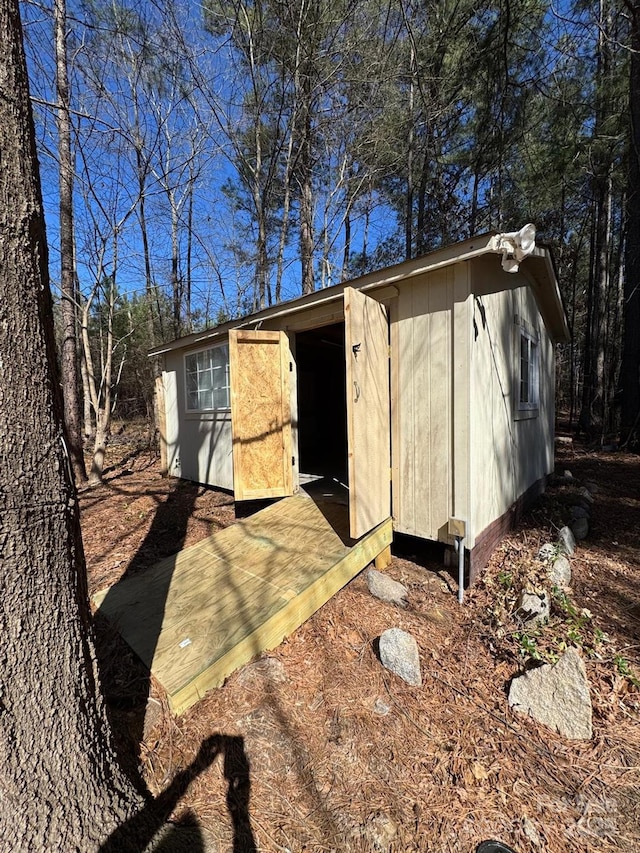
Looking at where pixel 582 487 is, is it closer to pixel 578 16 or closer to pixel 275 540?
pixel 275 540

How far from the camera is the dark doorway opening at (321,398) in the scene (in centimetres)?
729

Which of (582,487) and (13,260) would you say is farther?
(582,487)

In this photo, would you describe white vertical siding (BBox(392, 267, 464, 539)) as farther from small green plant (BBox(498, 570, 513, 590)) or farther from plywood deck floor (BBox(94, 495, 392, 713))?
small green plant (BBox(498, 570, 513, 590))

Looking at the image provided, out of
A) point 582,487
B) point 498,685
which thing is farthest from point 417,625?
point 582,487

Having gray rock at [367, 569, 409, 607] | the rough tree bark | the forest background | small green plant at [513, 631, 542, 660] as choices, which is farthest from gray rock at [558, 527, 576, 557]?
the forest background

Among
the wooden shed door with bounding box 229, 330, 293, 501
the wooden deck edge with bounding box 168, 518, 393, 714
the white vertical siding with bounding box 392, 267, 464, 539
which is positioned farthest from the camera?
the wooden shed door with bounding box 229, 330, 293, 501

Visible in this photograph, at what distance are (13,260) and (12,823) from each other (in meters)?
1.84

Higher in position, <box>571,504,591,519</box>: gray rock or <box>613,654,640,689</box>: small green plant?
<box>571,504,591,519</box>: gray rock

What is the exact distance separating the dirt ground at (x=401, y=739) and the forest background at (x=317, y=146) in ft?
16.6

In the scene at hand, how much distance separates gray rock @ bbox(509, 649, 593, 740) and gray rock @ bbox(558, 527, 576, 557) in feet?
6.53

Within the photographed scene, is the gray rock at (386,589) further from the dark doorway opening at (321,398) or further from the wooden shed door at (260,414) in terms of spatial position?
the dark doorway opening at (321,398)

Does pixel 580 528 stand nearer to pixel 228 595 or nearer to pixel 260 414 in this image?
pixel 260 414

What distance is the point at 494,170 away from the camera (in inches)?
392

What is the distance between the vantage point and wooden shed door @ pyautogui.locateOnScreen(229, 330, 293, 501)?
4.30 m
